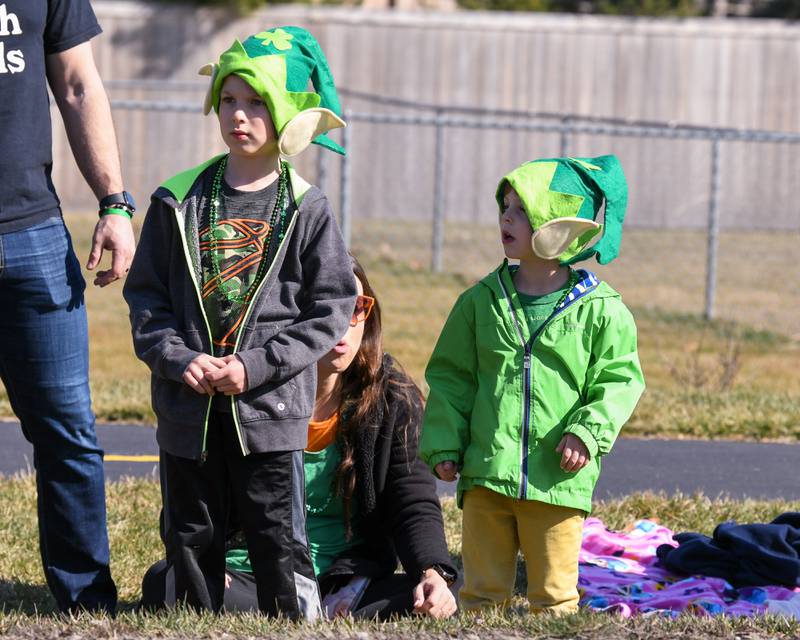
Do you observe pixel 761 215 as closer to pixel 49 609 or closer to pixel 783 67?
pixel 783 67

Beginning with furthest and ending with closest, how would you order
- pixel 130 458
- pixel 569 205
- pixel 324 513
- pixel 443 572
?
pixel 130 458
pixel 324 513
pixel 443 572
pixel 569 205

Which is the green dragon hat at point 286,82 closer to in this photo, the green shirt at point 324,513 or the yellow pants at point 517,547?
the green shirt at point 324,513

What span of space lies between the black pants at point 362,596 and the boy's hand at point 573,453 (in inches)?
25.7

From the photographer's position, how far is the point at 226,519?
371cm

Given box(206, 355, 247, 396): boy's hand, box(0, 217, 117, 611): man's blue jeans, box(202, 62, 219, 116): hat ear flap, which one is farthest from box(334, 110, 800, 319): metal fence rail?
box(206, 355, 247, 396): boy's hand

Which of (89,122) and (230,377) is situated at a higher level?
(89,122)

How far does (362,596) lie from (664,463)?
289 cm

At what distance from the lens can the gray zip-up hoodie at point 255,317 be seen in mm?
3525

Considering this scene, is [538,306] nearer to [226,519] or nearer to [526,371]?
[526,371]

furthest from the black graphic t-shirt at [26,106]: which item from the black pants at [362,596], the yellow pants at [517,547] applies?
the yellow pants at [517,547]

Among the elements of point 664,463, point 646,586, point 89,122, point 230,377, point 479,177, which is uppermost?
point 89,122

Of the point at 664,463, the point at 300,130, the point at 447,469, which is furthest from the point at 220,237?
the point at 664,463

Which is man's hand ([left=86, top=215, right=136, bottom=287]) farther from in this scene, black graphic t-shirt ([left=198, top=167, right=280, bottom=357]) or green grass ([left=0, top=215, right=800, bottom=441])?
green grass ([left=0, top=215, right=800, bottom=441])

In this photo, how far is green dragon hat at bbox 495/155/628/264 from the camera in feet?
12.8
